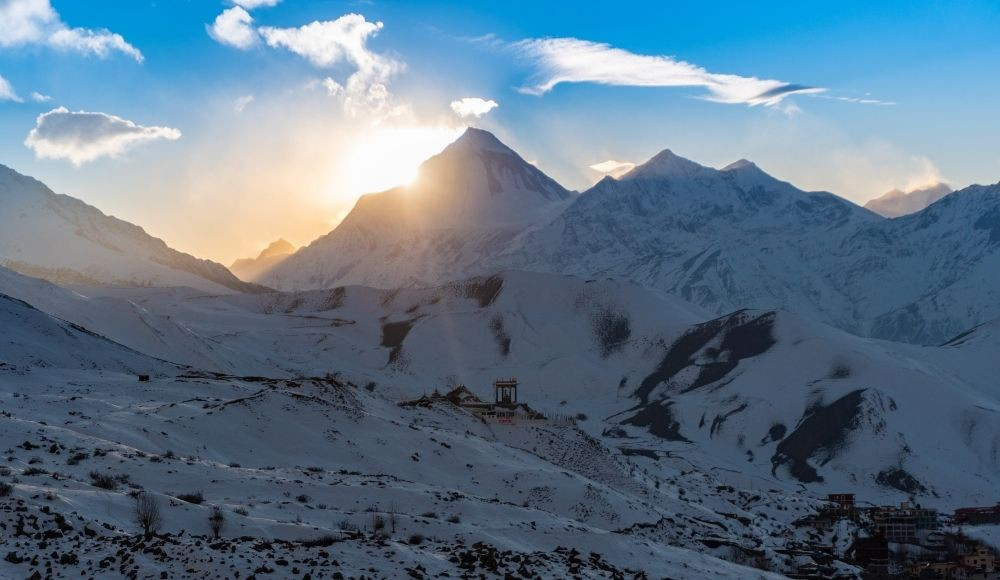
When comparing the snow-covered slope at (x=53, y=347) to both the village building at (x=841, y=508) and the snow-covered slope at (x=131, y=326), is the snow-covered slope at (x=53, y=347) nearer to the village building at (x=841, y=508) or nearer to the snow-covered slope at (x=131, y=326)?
the snow-covered slope at (x=131, y=326)

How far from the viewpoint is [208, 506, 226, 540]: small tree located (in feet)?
86.2

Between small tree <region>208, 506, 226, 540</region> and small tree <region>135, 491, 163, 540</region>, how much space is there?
128 cm

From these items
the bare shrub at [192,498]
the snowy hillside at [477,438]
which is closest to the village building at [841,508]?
the snowy hillside at [477,438]

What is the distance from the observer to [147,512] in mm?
25938

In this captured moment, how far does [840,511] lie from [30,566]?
63407 mm

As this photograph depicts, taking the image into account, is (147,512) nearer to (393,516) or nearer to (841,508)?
(393,516)

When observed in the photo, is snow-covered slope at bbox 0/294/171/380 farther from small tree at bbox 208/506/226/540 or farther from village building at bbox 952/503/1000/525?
village building at bbox 952/503/1000/525

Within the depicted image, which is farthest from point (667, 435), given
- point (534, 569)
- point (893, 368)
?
point (534, 569)

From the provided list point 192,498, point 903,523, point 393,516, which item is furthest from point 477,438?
point 903,523

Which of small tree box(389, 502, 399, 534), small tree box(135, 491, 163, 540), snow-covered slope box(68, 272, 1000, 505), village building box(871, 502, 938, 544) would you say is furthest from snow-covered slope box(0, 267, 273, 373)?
small tree box(135, 491, 163, 540)

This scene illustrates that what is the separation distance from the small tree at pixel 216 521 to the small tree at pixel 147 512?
1.28 metres

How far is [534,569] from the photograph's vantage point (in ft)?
83.8

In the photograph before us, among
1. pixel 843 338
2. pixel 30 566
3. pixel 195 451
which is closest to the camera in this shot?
pixel 30 566

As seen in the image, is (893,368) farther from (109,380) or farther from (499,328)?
(109,380)
